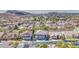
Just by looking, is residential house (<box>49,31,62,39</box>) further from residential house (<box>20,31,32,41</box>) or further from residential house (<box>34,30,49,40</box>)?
residential house (<box>20,31,32,41</box>)

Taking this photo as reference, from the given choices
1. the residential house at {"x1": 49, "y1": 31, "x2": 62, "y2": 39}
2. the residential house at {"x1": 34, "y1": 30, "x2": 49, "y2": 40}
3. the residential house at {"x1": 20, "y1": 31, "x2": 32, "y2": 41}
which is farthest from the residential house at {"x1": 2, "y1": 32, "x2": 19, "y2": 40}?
the residential house at {"x1": 49, "y1": 31, "x2": 62, "y2": 39}

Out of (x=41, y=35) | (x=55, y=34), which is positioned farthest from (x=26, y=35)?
(x=55, y=34)

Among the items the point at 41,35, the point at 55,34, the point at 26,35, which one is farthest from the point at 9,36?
the point at 55,34

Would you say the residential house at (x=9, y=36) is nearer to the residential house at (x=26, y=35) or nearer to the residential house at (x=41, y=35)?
the residential house at (x=26, y=35)

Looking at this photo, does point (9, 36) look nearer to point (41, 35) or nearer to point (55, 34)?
point (41, 35)

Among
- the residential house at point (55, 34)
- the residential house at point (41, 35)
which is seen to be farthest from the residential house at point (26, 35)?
the residential house at point (55, 34)

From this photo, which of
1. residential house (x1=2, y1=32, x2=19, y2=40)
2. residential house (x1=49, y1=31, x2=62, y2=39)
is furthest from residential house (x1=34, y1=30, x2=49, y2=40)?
residential house (x1=2, y1=32, x2=19, y2=40)

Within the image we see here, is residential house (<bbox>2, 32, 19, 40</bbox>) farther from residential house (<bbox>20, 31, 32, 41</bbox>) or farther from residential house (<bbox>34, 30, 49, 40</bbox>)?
residential house (<bbox>34, 30, 49, 40</bbox>)

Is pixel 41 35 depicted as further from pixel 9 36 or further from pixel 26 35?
pixel 9 36

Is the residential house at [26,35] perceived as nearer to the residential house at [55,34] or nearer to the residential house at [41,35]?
the residential house at [41,35]

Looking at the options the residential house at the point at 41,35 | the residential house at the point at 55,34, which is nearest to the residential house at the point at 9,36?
the residential house at the point at 41,35

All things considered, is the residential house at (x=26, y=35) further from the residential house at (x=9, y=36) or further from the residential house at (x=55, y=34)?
the residential house at (x=55, y=34)

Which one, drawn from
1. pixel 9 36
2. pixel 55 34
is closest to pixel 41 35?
pixel 55 34

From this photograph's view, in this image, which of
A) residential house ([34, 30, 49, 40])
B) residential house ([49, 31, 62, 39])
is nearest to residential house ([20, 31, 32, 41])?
residential house ([34, 30, 49, 40])
